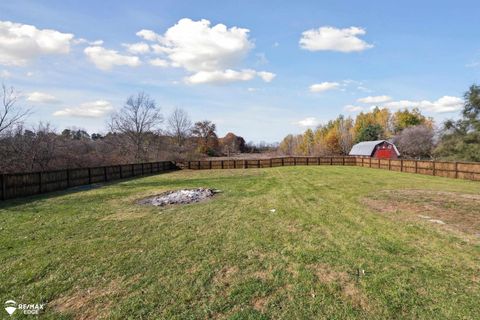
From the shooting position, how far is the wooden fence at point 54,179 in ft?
45.5

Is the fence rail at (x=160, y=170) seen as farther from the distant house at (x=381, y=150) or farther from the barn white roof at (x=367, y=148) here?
the barn white roof at (x=367, y=148)

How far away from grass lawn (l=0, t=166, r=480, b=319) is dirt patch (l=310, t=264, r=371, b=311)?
16 millimetres

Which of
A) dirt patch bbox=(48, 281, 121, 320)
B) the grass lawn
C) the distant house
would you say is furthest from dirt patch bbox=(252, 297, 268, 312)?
the distant house

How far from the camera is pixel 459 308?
3768mm

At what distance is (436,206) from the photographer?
33.9 ft

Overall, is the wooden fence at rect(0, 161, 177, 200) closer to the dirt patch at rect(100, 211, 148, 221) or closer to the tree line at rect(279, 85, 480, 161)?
the dirt patch at rect(100, 211, 148, 221)

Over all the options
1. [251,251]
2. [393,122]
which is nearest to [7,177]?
[251,251]

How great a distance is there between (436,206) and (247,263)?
28.3ft

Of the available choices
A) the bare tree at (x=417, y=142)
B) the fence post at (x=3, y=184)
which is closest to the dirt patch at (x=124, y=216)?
the fence post at (x=3, y=184)

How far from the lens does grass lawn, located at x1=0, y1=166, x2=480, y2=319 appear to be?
3.91m

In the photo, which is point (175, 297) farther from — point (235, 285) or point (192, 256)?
point (192, 256)

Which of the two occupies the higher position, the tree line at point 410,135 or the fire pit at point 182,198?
the tree line at point 410,135

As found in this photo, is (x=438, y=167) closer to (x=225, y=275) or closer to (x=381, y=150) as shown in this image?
(x=225, y=275)

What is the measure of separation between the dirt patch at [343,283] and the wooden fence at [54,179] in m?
15.3
